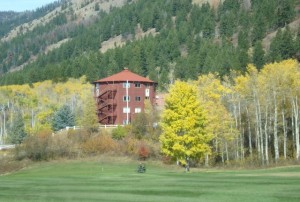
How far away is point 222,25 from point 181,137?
370 ft

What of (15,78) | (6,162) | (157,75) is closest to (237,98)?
(6,162)

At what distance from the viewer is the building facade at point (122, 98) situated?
111375 mm

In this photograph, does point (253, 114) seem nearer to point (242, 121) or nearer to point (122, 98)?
point (242, 121)

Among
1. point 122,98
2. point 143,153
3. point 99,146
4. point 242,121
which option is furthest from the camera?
point 122,98

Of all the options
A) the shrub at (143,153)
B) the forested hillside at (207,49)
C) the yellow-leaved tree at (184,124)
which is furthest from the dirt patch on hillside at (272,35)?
the yellow-leaved tree at (184,124)

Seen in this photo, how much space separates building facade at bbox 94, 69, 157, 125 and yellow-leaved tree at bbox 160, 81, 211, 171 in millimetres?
46232

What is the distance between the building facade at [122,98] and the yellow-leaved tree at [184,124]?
46232mm

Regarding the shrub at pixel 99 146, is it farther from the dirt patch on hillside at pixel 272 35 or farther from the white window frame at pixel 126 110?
the dirt patch on hillside at pixel 272 35

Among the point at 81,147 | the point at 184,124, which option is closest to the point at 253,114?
the point at 184,124

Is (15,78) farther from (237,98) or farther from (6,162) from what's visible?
(237,98)

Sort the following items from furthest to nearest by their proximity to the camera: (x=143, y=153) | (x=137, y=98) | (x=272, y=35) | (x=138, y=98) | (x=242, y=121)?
(x=272, y=35) → (x=138, y=98) → (x=137, y=98) → (x=242, y=121) → (x=143, y=153)

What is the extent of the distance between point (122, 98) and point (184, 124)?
161ft

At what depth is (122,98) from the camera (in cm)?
11131

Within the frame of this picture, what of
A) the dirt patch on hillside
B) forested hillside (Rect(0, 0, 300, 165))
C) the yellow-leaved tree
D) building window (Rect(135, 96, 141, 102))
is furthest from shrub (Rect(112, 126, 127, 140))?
the dirt patch on hillside
